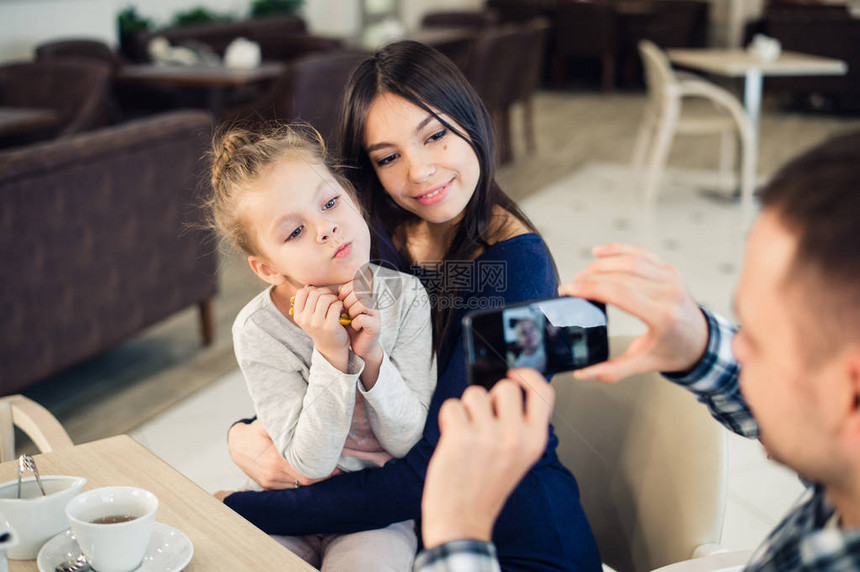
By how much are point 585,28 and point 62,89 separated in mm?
6570

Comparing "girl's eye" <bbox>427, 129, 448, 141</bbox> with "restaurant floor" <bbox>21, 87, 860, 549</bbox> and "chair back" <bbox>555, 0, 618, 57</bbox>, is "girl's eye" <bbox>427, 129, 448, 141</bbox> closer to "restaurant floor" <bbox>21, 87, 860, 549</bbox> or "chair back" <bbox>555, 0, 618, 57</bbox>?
"restaurant floor" <bbox>21, 87, 860, 549</bbox>

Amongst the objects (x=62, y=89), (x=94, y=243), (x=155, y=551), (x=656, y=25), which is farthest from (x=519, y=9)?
(x=155, y=551)

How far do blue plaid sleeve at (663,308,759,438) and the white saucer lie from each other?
53cm

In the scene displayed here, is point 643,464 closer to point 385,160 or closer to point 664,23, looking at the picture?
point 385,160

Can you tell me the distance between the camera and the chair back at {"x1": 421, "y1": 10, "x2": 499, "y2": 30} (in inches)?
297

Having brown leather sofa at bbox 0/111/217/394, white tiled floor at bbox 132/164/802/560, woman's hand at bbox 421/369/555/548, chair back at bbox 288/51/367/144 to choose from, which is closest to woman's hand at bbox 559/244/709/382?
woman's hand at bbox 421/369/555/548

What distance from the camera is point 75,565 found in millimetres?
786

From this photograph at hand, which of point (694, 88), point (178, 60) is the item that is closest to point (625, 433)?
point (694, 88)

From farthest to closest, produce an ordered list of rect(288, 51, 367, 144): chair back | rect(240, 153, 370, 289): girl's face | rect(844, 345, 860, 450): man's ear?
1. rect(288, 51, 367, 144): chair back
2. rect(240, 153, 370, 289): girl's face
3. rect(844, 345, 860, 450): man's ear

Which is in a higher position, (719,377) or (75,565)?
(719,377)

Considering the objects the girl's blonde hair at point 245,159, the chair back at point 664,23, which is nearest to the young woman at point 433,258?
the girl's blonde hair at point 245,159

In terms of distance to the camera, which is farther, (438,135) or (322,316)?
(438,135)

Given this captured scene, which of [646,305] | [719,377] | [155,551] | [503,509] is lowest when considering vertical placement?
[503,509]

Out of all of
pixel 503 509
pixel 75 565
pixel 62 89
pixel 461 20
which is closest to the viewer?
pixel 75 565
